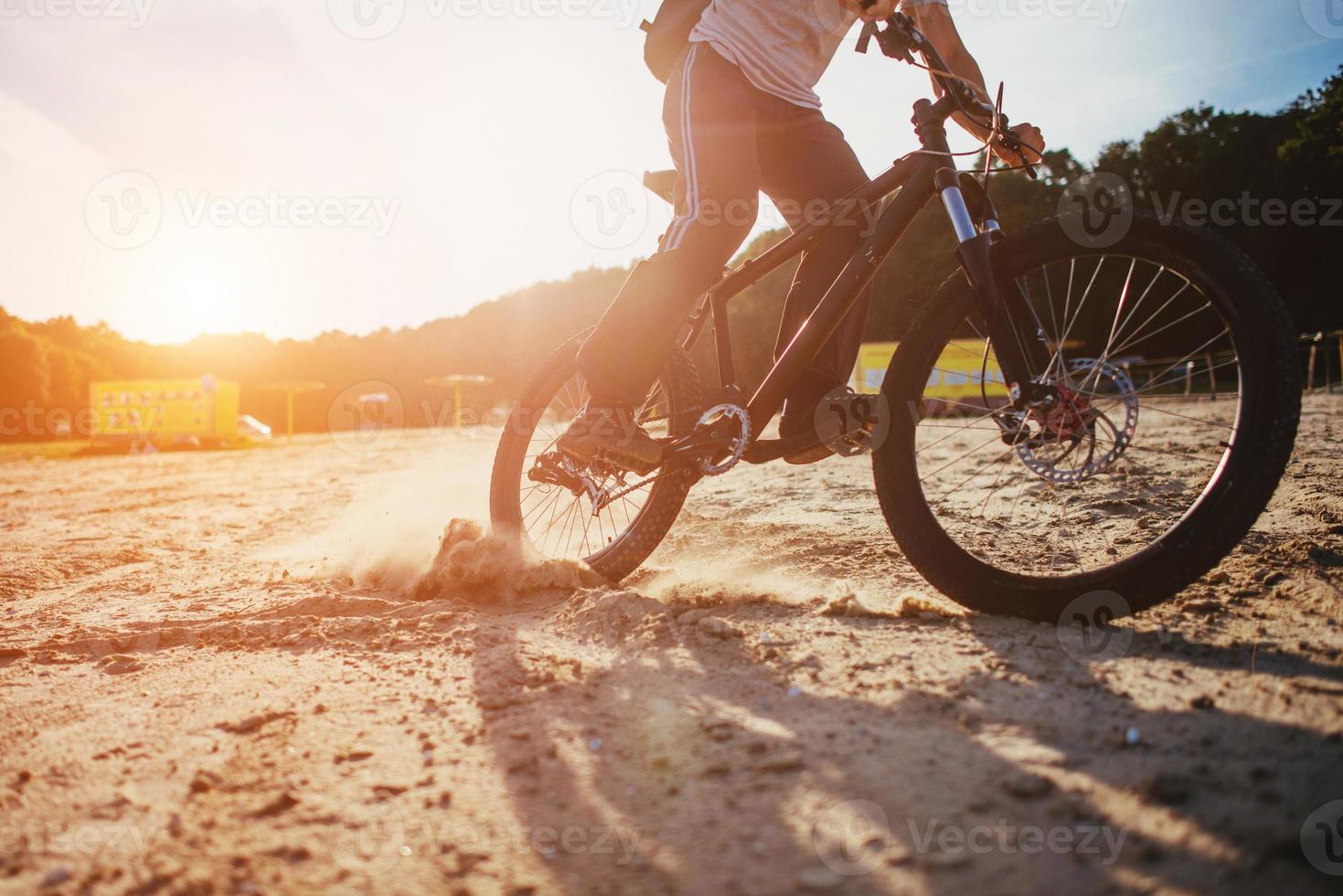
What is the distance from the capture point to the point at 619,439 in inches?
93.4

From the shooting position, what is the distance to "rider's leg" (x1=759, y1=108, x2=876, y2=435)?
2303 mm

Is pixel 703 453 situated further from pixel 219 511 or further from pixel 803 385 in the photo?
pixel 219 511

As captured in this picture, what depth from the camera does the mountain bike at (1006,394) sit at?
1586mm

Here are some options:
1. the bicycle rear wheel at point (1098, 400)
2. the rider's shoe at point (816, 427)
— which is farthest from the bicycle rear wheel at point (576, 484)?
the bicycle rear wheel at point (1098, 400)

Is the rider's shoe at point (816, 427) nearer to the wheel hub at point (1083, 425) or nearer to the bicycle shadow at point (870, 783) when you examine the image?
the wheel hub at point (1083, 425)

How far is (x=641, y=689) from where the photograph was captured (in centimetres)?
159

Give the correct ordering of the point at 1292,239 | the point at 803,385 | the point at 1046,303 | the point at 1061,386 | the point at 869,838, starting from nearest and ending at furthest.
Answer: the point at 869,838
the point at 1061,386
the point at 1046,303
the point at 803,385
the point at 1292,239

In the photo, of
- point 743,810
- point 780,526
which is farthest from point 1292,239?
point 743,810

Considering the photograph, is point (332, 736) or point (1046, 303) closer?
point (332, 736)

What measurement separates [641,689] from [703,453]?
0.90 metres

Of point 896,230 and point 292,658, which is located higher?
point 896,230

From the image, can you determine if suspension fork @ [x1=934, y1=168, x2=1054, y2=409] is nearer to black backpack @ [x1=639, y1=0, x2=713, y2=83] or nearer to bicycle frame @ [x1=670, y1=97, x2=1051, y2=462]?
bicycle frame @ [x1=670, y1=97, x2=1051, y2=462]

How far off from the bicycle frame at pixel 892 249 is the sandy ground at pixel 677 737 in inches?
24.7

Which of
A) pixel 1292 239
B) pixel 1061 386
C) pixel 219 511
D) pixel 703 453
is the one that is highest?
pixel 1292 239
